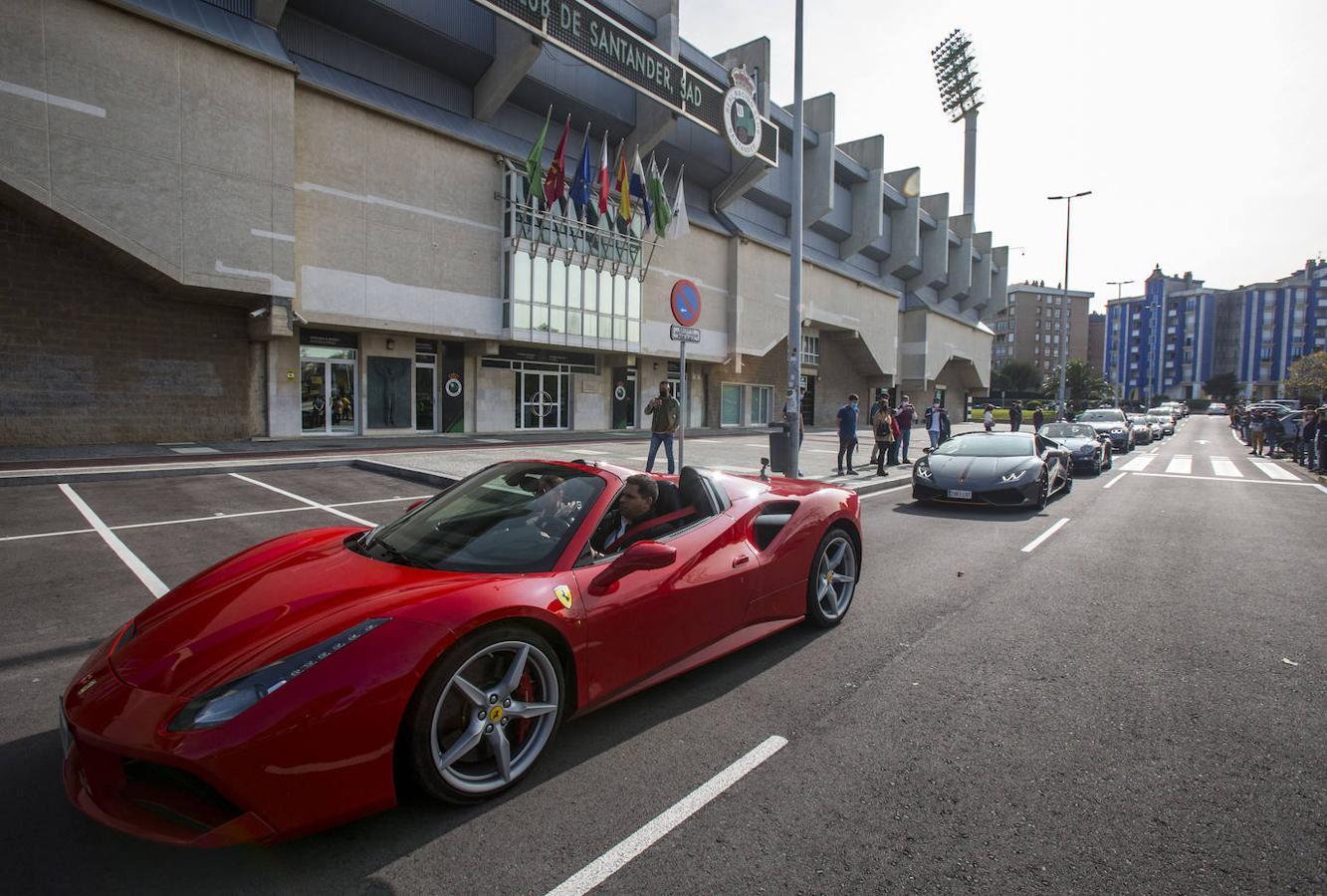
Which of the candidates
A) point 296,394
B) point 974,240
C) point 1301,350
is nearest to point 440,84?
point 296,394

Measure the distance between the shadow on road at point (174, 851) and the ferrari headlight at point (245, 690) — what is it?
537 millimetres

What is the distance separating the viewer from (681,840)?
223 cm

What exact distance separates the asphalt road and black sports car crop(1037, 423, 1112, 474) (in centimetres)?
977

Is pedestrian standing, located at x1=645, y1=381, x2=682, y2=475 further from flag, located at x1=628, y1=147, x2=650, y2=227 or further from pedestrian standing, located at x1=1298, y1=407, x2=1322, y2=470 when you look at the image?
pedestrian standing, located at x1=1298, y1=407, x2=1322, y2=470

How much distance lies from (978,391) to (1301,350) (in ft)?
263

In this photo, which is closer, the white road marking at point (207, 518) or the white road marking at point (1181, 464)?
the white road marking at point (207, 518)

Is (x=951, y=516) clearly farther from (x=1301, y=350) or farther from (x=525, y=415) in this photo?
(x=1301, y=350)

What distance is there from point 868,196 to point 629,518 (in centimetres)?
4232

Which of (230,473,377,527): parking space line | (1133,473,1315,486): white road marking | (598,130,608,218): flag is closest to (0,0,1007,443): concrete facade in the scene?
(598,130,608,218): flag

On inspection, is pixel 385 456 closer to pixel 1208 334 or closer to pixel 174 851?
pixel 174 851

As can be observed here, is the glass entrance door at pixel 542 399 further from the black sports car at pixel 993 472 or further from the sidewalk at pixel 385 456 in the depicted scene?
the black sports car at pixel 993 472

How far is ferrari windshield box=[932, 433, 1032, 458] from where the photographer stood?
1024 centimetres

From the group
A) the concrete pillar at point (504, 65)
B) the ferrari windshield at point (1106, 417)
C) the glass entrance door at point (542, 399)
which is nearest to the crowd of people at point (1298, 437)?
the ferrari windshield at point (1106, 417)

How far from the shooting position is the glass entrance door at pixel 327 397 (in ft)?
61.4
